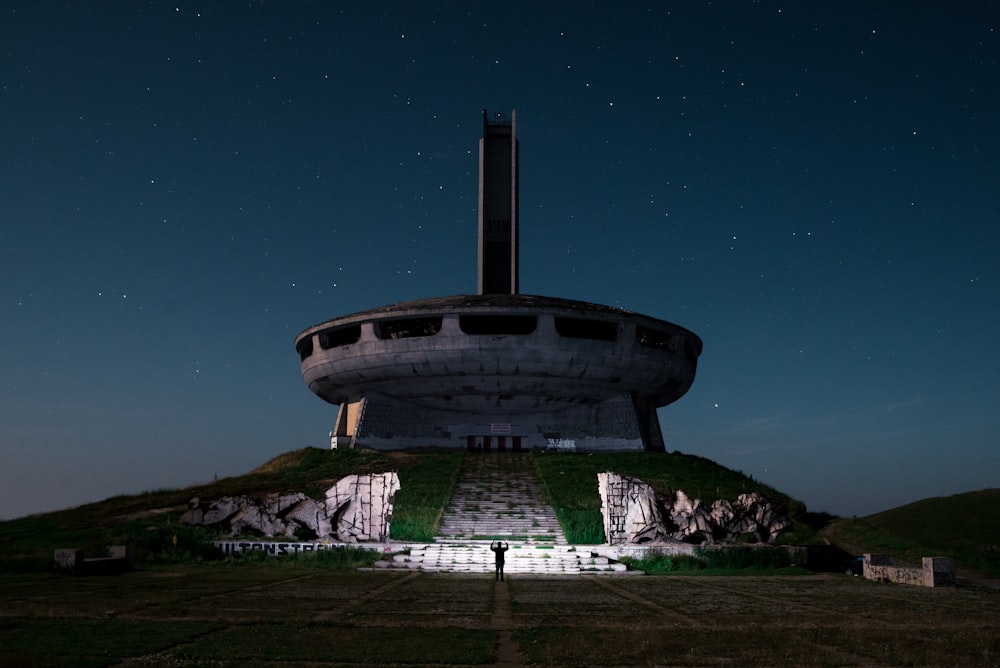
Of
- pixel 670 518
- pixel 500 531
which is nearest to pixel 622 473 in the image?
pixel 500 531

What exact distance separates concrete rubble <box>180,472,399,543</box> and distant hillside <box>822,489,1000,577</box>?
1580 centimetres

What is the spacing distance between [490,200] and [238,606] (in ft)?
193

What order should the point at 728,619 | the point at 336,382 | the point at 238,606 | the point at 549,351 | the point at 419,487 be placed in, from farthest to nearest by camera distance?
1. the point at 336,382
2. the point at 549,351
3. the point at 419,487
4. the point at 238,606
5. the point at 728,619

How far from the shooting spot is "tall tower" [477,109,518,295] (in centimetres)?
6750

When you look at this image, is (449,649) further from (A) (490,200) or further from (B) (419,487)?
(A) (490,200)

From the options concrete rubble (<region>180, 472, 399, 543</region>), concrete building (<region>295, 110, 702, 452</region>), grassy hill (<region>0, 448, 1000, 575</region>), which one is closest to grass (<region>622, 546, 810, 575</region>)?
grassy hill (<region>0, 448, 1000, 575</region>)

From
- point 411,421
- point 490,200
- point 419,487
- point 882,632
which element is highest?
point 490,200

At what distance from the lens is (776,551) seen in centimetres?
2450

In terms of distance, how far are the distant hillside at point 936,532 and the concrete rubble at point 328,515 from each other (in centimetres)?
1580

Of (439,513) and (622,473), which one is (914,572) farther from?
(622,473)

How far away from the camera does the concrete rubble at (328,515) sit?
1006 inches

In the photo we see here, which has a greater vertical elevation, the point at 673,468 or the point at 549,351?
the point at 549,351

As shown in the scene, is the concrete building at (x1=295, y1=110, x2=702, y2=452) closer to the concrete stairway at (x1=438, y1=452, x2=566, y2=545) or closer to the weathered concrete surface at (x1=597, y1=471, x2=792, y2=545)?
the concrete stairway at (x1=438, y1=452, x2=566, y2=545)

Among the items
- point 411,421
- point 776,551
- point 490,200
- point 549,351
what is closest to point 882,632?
point 776,551
